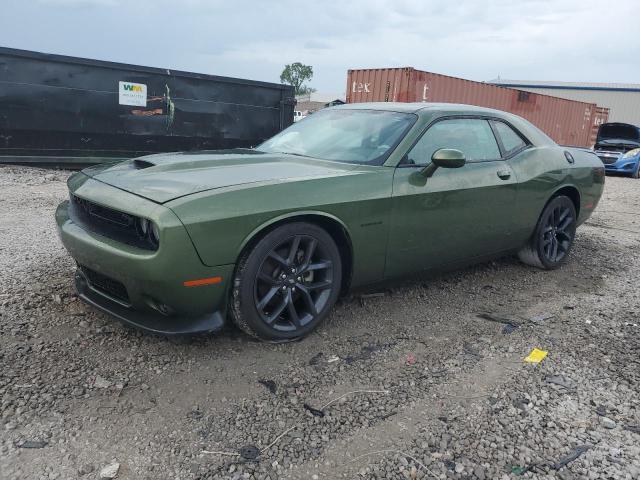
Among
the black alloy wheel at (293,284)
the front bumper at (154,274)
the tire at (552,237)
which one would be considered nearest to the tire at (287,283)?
the black alloy wheel at (293,284)

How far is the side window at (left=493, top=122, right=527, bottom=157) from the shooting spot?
14.5 ft

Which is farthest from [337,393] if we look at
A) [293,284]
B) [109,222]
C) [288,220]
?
[109,222]

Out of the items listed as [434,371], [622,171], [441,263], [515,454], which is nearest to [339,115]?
[441,263]

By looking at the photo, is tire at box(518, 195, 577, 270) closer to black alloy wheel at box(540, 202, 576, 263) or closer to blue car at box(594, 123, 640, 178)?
black alloy wheel at box(540, 202, 576, 263)

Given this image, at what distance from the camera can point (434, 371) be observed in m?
2.94

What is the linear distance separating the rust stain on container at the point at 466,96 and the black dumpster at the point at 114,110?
470cm

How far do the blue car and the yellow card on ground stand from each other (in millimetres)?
13505

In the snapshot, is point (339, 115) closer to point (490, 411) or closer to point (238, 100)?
point (490, 411)

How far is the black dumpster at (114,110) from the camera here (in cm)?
877

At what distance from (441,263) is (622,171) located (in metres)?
14.0

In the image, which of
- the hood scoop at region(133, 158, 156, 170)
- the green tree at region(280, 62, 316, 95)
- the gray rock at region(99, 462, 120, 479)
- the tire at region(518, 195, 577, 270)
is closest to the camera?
the gray rock at region(99, 462, 120, 479)

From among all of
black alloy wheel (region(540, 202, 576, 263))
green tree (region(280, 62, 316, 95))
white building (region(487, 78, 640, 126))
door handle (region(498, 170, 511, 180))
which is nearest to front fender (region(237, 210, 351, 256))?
door handle (region(498, 170, 511, 180))

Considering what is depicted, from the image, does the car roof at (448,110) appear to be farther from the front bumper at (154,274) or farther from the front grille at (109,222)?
the front grille at (109,222)

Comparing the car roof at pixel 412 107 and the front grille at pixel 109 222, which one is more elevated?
the car roof at pixel 412 107
